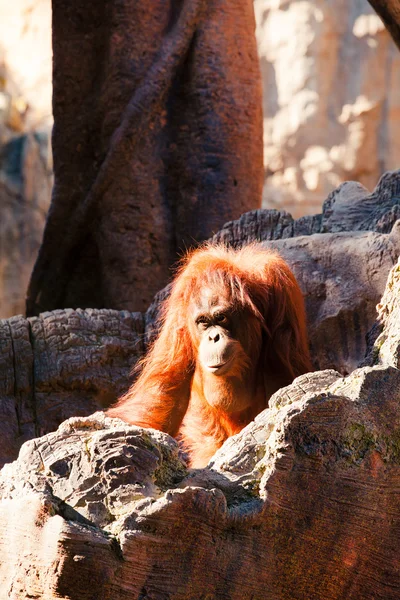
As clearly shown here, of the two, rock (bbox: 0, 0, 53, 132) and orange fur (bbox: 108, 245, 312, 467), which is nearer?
orange fur (bbox: 108, 245, 312, 467)

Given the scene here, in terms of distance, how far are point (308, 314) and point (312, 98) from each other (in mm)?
8137

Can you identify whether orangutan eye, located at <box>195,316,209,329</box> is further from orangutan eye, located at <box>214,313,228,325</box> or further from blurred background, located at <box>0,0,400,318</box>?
blurred background, located at <box>0,0,400,318</box>

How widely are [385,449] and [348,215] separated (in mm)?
2042

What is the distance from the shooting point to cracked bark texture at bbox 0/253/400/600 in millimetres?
2002

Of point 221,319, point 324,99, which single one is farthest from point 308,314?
point 324,99

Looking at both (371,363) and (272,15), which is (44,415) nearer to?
(371,363)

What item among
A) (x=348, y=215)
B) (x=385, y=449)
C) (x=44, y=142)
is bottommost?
(x=385, y=449)

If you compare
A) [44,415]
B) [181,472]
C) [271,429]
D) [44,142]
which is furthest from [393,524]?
[44,142]

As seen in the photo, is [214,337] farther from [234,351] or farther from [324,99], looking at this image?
[324,99]

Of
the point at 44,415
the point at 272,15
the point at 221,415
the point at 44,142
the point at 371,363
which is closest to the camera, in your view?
the point at 371,363

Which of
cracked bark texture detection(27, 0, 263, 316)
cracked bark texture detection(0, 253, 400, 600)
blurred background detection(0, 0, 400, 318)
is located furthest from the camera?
blurred background detection(0, 0, 400, 318)

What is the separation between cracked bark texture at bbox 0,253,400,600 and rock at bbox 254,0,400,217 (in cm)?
923

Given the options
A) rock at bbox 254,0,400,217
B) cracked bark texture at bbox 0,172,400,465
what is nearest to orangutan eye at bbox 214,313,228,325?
cracked bark texture at bbox 0,172,400,465

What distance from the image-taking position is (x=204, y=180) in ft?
18.1
